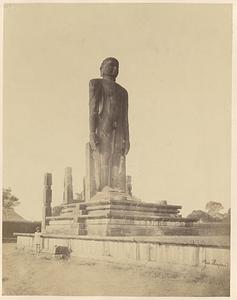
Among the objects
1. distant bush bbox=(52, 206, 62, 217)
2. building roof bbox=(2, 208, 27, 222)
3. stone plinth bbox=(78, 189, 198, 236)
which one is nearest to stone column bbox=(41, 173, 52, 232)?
distant bush bbox=(52, 206, 62, 217)

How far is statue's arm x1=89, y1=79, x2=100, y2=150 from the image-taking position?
4.18 meters

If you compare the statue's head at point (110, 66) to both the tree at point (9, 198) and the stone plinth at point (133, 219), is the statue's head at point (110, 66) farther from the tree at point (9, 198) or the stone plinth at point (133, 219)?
the tree at point (9, 198)

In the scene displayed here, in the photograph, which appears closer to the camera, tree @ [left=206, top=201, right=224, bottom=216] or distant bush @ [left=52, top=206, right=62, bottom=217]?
tree @ [left=206, top=201, right=224, bottom=216]

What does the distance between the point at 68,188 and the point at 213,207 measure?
1033mm

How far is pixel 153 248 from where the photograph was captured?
151 inches

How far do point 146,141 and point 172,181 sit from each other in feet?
1.12

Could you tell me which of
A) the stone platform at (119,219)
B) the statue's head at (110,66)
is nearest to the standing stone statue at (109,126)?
the statue's head at (110,66)

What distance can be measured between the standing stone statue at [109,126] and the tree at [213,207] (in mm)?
643

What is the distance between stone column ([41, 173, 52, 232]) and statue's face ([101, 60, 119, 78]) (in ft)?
2.71

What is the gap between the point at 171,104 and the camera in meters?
4.08

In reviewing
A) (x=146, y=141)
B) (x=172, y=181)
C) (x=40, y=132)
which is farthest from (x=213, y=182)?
(x=40, y=132)

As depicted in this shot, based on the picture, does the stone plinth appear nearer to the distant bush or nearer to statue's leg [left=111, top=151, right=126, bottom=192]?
statue's leg [left=111, top=151, right=126, bottom=192]

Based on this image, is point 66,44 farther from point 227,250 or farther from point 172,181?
point 227,250

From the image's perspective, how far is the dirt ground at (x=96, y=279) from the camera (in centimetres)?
381
